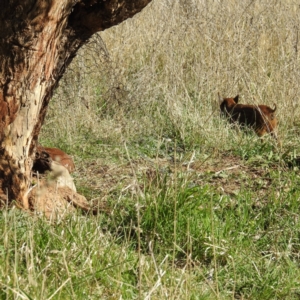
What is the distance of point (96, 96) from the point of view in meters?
7.73

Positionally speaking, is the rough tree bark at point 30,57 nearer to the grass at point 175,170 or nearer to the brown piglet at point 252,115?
the grass at point 175,170

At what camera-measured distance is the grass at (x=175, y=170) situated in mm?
3605

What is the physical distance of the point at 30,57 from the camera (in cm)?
425

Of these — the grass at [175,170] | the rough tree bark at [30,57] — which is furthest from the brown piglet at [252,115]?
the rough tree bark at [30,57]

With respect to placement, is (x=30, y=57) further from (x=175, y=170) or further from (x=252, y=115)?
(x=252, y=115)

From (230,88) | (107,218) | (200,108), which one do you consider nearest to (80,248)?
(107,218)

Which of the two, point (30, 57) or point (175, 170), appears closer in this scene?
point (175, 170)

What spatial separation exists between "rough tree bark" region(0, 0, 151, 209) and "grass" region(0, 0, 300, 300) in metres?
0.48

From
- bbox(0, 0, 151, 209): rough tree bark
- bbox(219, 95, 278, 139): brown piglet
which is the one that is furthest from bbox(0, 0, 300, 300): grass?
bbox(0, 0, 151, 209): rough tree bark

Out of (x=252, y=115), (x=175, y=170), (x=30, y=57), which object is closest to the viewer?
(x=175, y=170)

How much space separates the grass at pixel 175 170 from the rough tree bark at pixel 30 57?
483 millimetres

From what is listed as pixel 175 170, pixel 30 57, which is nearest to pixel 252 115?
pixel 175 170

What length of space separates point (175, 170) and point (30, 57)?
1.06 m

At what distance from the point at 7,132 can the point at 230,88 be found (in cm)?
383
